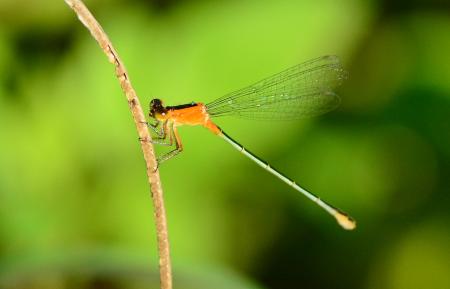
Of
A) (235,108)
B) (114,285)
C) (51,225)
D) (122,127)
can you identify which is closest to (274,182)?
(235,108)

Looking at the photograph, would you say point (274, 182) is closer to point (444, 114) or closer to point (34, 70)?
point (444, 114)

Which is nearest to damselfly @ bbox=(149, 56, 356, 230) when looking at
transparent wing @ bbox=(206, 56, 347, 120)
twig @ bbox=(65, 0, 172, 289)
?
transparent wing @ bbox=(206, 56, 347, 120)

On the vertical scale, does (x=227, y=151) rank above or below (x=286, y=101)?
below

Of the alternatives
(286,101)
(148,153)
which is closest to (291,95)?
(286,101)

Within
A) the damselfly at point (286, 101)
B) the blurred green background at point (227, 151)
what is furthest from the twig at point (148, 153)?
the blurred green background at point (227, 151)

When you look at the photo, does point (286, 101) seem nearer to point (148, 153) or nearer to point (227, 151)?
point (227, 151)

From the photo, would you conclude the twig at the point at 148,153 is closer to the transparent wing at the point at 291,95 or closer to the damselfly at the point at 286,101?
the damselfly at the point at 286,101
